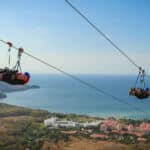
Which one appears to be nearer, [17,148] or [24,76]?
[24,76]

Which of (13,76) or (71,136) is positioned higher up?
(13,76)

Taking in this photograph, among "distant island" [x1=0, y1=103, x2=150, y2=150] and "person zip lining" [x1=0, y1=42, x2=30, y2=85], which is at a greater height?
"person zip lining" [x1=0, y1=42, x2=30, y2=85]

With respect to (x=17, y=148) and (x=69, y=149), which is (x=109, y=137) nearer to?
(x=69, y=149)

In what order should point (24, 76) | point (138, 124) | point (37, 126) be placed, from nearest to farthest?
point (24, 76)
point (37, 126)
point (138, 124)

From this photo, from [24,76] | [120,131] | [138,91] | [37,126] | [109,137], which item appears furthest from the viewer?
[37,126]

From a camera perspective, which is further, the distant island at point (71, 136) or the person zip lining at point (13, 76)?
the distant island at point (71, 136)

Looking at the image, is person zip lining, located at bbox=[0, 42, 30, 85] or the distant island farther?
the distant island

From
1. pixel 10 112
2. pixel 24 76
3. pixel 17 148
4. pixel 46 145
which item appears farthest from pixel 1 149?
pixel 10 112

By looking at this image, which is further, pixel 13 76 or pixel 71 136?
pixel 71 136

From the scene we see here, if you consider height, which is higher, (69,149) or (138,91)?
(138,91)

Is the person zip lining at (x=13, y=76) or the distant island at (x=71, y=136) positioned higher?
the person zip lining at (x=13, y=76)
